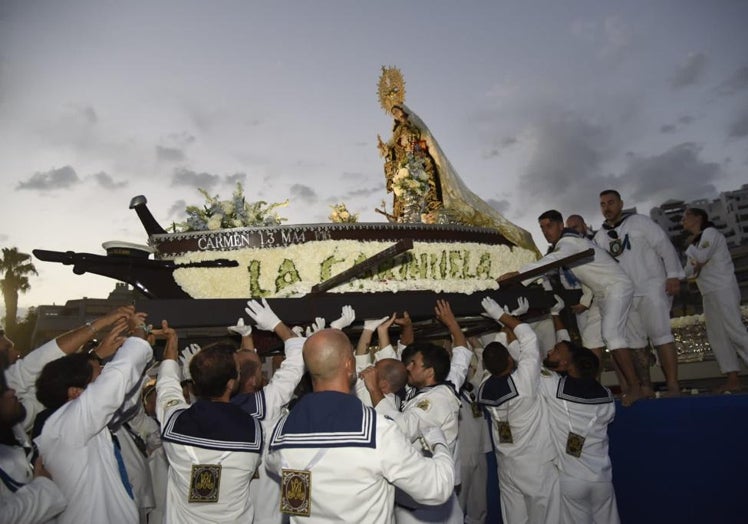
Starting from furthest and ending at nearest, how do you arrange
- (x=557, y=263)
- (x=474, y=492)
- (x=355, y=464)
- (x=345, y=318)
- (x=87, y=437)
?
(x=474, y=492) → (x=557, y=263) → (x=345, y=318) → (x=87, y=437) → (x=355, y=464)

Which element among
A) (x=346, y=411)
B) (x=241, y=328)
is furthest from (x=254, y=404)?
(x=346, y=411)

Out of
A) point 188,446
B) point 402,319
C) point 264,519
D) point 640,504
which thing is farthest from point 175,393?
point 640,504

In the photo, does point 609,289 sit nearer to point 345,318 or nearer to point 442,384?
point 442,384

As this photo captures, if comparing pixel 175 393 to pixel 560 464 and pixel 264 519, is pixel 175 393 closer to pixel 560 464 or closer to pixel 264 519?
pixel 264 519

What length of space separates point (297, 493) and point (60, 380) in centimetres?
216

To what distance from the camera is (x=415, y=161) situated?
10.0 metres

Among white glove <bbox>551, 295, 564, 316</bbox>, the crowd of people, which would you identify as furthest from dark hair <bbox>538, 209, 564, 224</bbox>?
white glove <bbox>551, 295, 564, 316</bbox>

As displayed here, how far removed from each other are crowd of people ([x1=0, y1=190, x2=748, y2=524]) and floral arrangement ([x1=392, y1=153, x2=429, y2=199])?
293 centimetres

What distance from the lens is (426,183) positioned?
9.82 m

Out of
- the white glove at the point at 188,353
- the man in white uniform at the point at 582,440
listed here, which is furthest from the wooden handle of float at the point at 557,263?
the white glove at the point at 188,353

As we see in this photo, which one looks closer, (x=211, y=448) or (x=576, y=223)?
(x=211, y=448)

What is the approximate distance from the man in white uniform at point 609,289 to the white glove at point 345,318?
224 cm

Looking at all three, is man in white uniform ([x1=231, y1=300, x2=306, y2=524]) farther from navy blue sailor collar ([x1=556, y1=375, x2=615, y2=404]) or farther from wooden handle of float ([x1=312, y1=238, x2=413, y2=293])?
navy blue sailor collar ([x1=556, y1=375, x2=615, y2=404])

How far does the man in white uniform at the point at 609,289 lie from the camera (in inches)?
256
